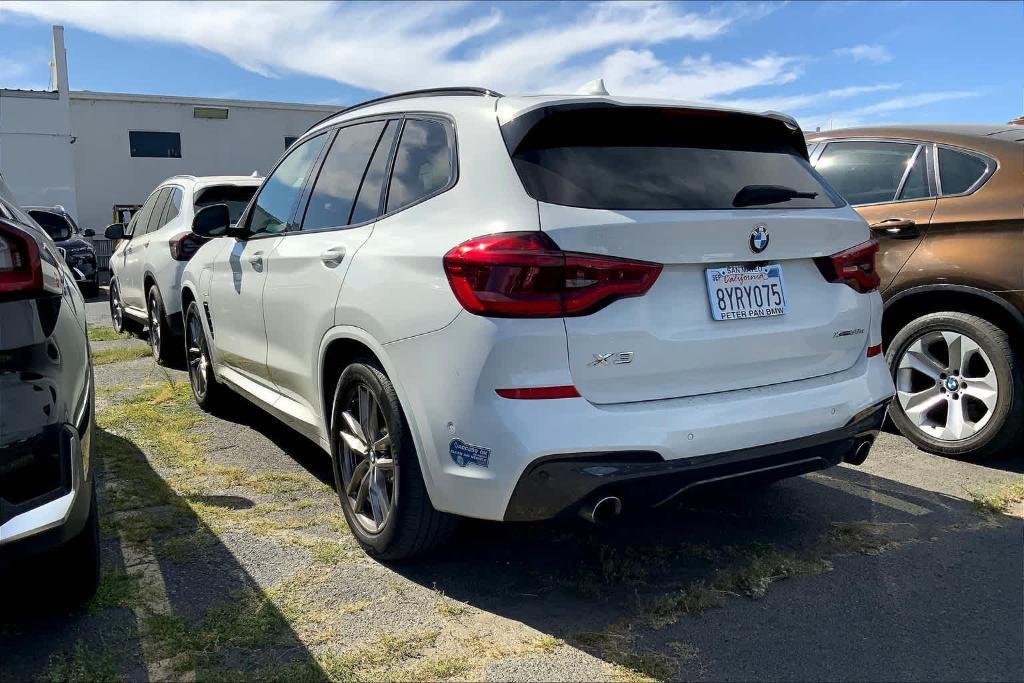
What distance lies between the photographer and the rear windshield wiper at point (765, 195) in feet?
9.59

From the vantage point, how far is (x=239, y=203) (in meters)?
7.27

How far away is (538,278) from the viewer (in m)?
2.51

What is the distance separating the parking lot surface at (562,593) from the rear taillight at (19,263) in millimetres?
1129

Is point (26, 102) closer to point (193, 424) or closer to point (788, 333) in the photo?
point (193, 424)

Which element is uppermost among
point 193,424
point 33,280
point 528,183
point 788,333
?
point 528,183

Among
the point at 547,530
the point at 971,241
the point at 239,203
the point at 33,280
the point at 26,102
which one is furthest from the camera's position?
the point at 26,102

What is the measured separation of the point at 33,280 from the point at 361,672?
1474 millimetres

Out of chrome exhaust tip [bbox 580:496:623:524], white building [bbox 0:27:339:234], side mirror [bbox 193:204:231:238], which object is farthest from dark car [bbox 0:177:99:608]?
white building [bbox 0:27:339:234]

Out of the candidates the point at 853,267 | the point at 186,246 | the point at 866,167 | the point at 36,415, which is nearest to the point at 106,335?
the point at 186,246

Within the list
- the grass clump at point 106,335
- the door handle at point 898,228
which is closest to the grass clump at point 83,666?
the door handle at point 898,228

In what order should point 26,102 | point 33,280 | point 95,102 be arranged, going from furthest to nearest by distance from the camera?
point 95,102 → point 26,102 → point 33,280

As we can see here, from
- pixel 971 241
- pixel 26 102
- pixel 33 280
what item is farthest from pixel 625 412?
pixel 26 102

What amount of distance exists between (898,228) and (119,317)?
8.44 metres

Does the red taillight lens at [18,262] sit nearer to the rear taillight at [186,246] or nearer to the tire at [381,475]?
the tire at [381,475]
